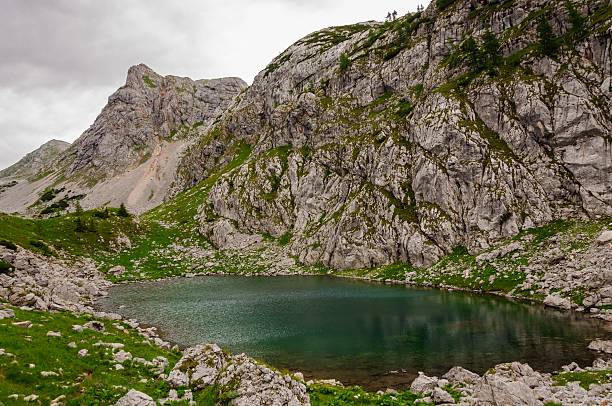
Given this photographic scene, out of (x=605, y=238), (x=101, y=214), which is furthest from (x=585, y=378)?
(x=101, y=214)

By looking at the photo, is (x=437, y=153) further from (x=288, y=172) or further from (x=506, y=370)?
(x=506, y=370)

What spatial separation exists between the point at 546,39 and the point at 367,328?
292 feet

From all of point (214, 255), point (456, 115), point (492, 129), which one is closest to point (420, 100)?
point (456, 115)

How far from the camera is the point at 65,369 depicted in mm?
22406

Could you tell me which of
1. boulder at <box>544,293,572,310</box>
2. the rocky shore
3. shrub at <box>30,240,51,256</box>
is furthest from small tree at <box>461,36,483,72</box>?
shrub at <box>30,240,51,256</box>

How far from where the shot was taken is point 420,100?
11475 centimetres

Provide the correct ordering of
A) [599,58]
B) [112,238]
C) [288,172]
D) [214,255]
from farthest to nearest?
1. [288,172]
2. [214,255]
3. [112,238]
4. [599,58]

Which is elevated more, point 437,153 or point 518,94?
point 518,94

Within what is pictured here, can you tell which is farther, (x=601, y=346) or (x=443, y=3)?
(x=443, y=3)

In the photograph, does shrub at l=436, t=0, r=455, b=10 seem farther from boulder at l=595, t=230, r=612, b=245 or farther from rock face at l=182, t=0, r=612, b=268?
boulder at l=595, t=230, r=612, b=245

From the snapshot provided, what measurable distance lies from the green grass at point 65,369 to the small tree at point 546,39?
10781cm

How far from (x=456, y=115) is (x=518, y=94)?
14598 millimetres

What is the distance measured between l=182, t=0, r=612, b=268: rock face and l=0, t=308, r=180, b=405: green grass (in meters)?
75.0

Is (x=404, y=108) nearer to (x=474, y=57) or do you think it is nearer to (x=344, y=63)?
(x=474, y=57)
